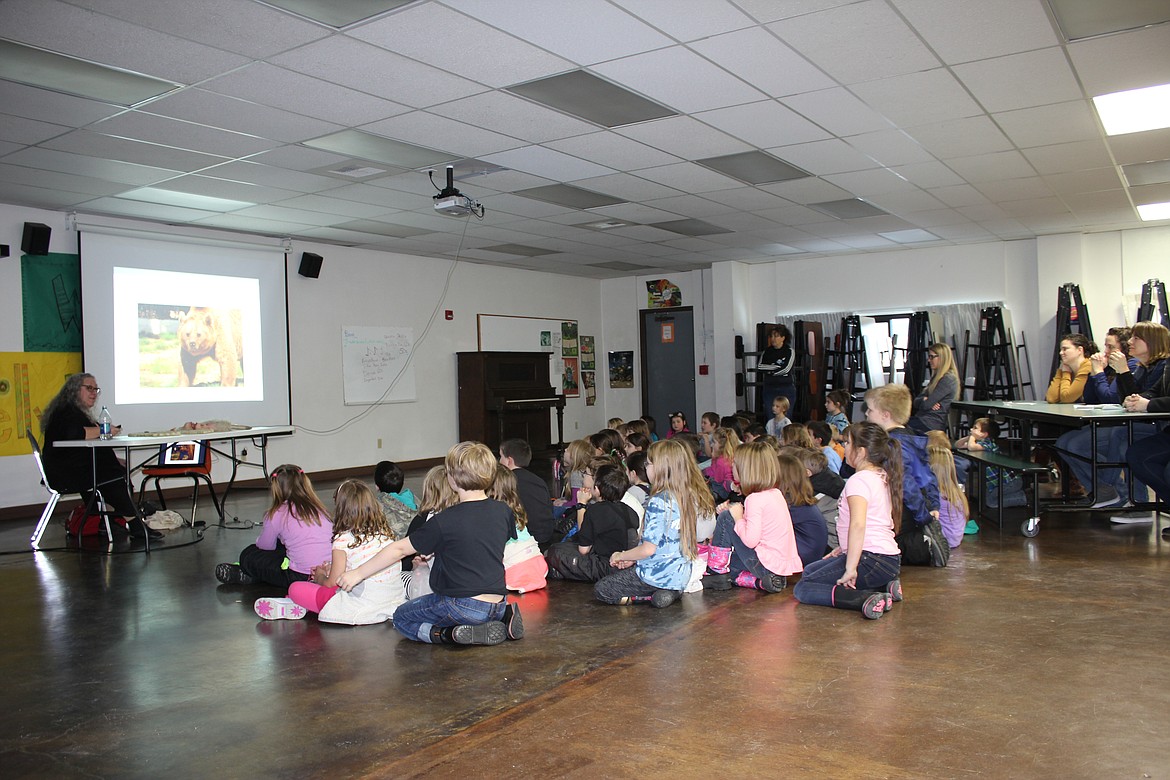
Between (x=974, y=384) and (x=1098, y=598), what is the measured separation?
6.96 meters

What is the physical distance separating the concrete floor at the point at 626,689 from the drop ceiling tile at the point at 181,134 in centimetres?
294

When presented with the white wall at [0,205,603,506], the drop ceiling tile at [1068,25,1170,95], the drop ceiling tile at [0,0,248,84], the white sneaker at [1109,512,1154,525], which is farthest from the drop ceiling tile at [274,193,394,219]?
the white sneaker at [1109,512,1154,525]

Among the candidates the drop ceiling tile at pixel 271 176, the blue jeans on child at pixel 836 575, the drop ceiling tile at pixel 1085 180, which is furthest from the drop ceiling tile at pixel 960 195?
the drop ceiling tile at pixel 271 176

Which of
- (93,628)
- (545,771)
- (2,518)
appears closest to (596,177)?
(93,628)

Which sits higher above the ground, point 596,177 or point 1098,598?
point 596,177

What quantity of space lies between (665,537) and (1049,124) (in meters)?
4.24

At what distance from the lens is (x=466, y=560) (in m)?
3.58

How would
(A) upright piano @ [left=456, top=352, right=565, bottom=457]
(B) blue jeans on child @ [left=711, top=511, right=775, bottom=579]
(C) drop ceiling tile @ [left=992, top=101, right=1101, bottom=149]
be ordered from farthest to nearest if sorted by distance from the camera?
(A) upright piano @ [left=456, top=352, right=565, bottom=457], (C) drop ceiling tile @ [left=992, top=101, right=1101, bottom=149], (B) blue jeans on child @ [left=711, top=511, right=775, bottom=579]

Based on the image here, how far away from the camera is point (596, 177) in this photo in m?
7.20

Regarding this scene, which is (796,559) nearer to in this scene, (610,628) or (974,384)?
(610,628)

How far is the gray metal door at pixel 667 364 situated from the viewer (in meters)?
13.6

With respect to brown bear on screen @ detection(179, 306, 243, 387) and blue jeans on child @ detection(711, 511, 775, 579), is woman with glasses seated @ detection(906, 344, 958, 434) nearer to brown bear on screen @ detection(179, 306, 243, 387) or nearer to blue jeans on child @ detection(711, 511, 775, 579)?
blue jeans on child @ detection(711, 511, 775, 579)

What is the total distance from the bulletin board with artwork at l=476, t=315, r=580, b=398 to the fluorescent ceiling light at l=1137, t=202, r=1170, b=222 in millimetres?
7611

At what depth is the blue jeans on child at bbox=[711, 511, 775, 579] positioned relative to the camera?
4.62 m
